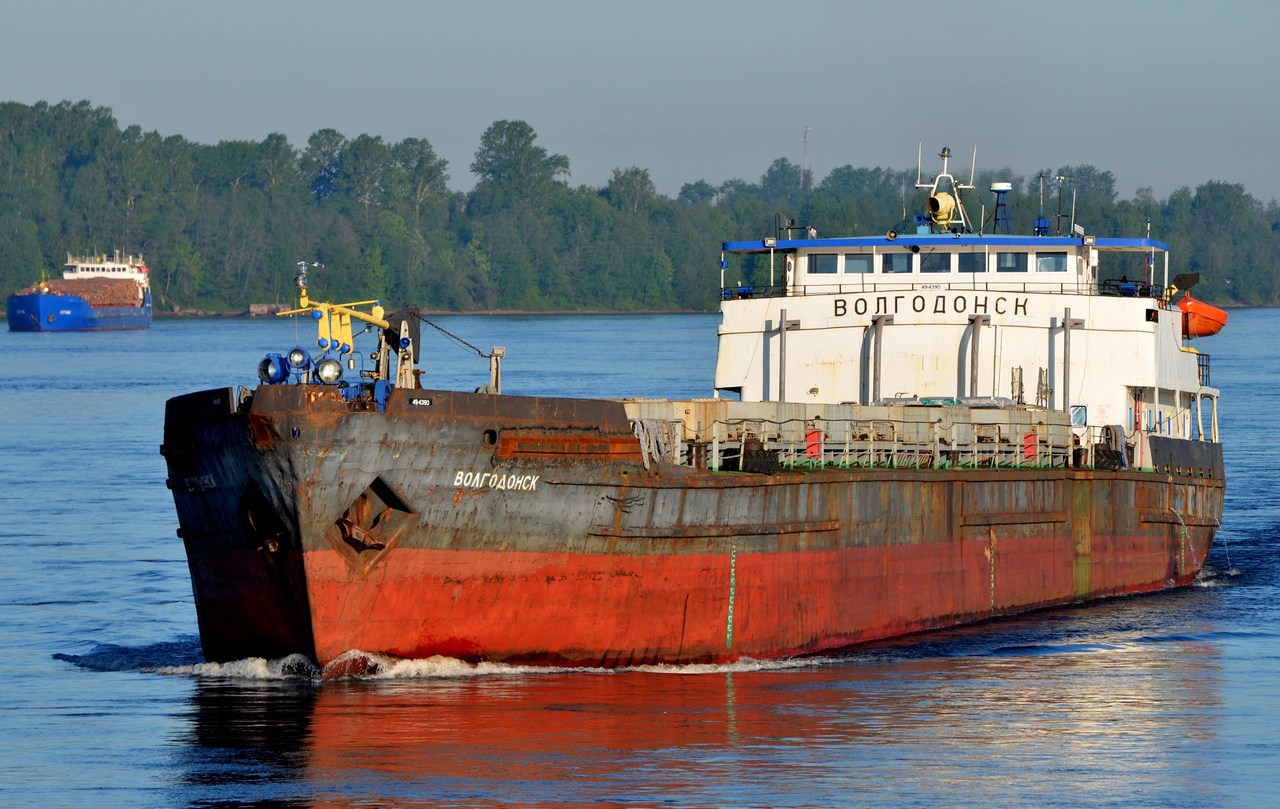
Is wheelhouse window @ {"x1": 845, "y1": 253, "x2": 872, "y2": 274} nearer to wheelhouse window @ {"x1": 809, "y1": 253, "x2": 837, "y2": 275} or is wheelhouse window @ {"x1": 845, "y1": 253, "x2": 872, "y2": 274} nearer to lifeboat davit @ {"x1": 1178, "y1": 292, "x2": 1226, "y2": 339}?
wheelhouse window @ {"x1": 809, "y1": 253, "x2": 837, "y2": 275}

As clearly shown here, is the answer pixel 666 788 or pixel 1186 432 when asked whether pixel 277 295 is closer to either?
pixel 1186 432

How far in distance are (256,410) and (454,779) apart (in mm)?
5327

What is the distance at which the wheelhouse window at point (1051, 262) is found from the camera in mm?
32281

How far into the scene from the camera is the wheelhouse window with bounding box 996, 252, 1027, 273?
32250 mm

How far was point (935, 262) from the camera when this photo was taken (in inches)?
1273

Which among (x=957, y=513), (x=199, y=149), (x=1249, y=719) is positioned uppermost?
(x=199, y=149)

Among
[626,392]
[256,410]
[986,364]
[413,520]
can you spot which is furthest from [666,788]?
[626,392]

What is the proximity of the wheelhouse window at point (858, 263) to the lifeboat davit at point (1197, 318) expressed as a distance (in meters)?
7.76

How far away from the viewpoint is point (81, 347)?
127 m

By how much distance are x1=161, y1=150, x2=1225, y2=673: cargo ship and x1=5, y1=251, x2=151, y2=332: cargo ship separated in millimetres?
129631

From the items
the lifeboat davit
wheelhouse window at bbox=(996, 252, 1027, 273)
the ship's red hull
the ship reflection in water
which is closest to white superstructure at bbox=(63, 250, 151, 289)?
the lifeboat davit

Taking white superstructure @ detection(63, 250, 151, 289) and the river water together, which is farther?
white superstructure @ detection(63, 250, 151, 289)

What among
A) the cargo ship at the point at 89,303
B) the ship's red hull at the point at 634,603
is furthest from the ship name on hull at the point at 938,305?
the cargo ship at the point at 89,303

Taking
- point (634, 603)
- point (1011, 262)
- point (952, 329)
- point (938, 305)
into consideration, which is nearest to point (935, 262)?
point (1011, 262)
